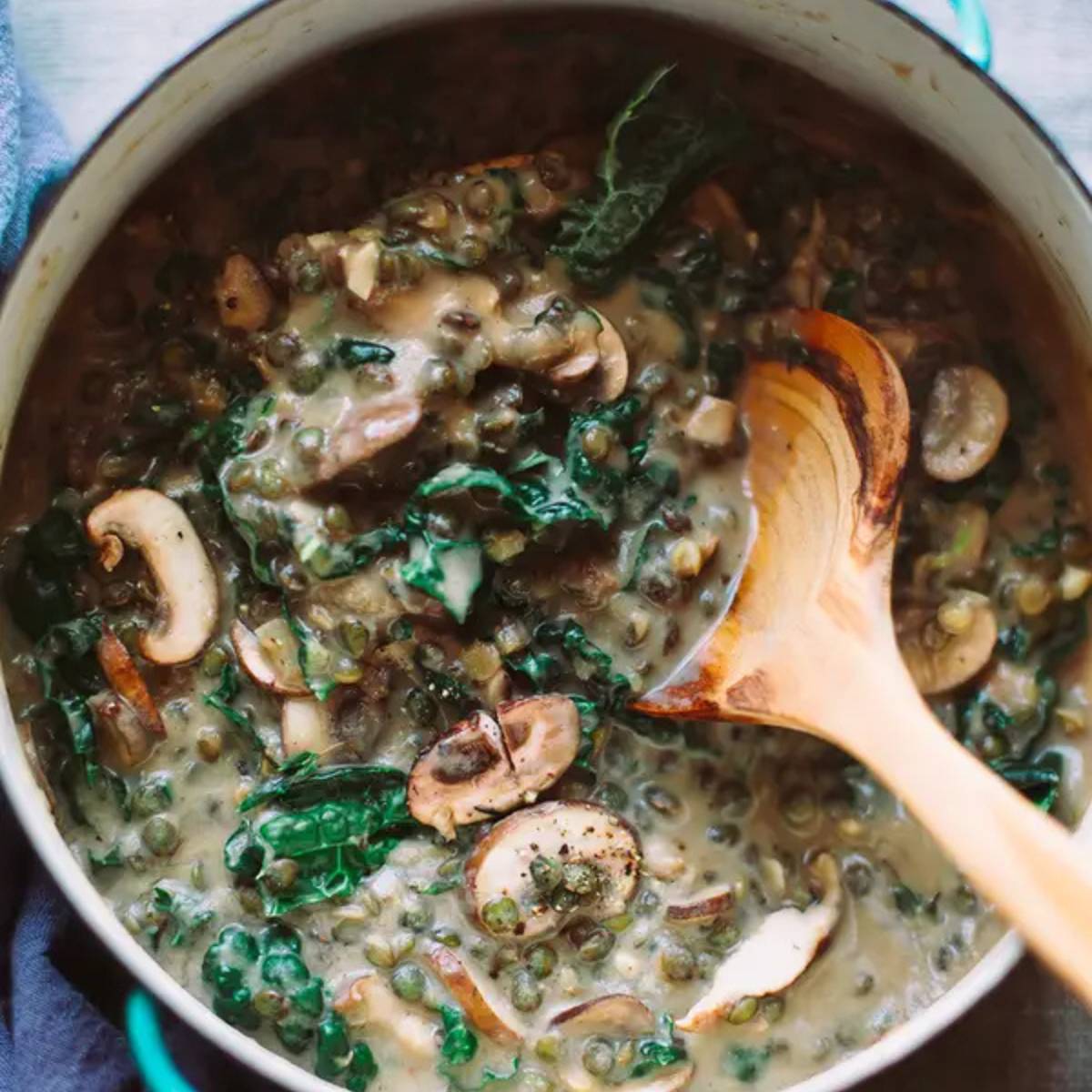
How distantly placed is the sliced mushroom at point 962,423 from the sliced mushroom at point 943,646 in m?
0.16

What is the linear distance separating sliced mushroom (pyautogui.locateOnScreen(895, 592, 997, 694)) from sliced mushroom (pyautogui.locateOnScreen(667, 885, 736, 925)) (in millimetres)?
357

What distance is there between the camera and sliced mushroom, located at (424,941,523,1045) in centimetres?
186

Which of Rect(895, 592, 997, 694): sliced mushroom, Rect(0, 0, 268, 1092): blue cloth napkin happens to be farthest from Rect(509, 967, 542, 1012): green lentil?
Rect(895, 592, 997, 694): sliced mushroom

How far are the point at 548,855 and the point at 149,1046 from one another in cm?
50

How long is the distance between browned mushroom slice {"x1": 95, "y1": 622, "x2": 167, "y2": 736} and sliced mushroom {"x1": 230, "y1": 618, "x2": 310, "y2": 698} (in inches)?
4.7

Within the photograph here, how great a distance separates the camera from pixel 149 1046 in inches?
70.1

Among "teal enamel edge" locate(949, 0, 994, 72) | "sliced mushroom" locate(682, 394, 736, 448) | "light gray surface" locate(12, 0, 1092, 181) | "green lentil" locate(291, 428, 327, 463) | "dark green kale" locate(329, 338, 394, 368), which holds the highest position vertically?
"teal enamel edge" locate(949, 0, 994, 72)

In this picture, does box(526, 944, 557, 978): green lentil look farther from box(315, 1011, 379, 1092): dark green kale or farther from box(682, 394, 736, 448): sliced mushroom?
box(682, 394, 736, 448): sliced mushroom

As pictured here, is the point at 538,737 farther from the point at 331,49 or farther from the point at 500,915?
the point at 331,49

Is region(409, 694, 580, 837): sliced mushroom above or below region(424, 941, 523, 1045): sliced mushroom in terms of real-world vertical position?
above

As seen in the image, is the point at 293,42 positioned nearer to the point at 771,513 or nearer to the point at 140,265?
the point at 140,265

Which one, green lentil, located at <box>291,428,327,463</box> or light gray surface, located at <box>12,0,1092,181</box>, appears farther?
light gray surface, located at <box>12,0,1092,181</box>

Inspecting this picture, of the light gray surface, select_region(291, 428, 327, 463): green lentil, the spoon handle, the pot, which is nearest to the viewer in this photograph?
the spoon handle

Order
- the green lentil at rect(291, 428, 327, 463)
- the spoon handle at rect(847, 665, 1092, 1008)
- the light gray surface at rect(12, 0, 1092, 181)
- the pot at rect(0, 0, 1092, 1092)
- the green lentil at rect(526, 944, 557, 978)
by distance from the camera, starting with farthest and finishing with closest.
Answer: the light gray surface at rect(12, 0, 1092, 181) → the green lentil at rect(526, 944, 557, 978) → the green lentil at rect(291, 428, 327, 463) → the pot at rect(0, 0, 1092, 1092) → the spoon handle at rect(847, 665, 1092, 1008)
